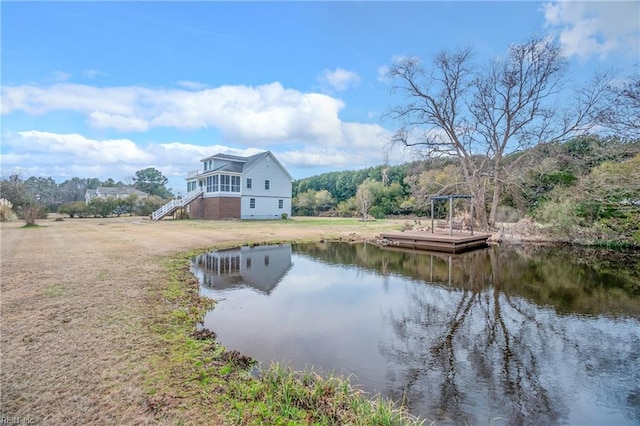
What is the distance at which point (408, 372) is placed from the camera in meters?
3.22

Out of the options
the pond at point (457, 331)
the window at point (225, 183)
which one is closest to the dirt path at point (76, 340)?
the pond at point (457, 331)

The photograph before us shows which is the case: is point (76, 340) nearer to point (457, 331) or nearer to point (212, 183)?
point (457, 331)

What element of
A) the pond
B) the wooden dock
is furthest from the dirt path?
the wooden dock

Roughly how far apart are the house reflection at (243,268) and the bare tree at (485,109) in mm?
11334

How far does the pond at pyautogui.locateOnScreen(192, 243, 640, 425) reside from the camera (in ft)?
9.19

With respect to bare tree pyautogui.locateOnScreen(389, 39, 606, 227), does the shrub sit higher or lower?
lower

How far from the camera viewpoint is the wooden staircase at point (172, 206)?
25.6 meters

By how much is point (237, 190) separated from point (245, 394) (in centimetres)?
2579

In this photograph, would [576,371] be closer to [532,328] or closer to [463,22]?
[532,328]

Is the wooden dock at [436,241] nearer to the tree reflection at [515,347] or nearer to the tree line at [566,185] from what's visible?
the tree line at [566,185]

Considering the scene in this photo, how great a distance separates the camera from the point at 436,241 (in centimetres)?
1247

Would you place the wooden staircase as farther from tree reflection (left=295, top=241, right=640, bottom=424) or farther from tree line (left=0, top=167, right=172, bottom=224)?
tree reflection (left=295, top=241, right=640, bottom=424)

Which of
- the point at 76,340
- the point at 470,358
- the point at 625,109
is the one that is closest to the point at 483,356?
the point at 470,358

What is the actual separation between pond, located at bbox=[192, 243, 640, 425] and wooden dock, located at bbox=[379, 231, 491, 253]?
10.3 feet
